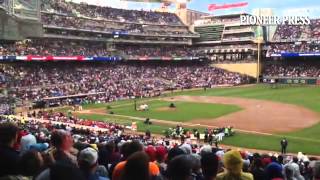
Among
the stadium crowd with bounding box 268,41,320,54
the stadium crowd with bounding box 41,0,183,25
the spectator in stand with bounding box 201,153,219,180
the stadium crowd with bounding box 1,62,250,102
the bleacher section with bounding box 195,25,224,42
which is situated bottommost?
the stadium crowd with bounding box 1,62,250,102

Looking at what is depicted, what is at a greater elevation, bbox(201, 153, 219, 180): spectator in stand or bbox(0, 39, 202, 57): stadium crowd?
bbox(0, 39, 202, 57): stadium crowd

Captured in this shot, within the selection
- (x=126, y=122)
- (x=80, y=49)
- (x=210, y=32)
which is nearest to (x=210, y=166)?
(x=126, y=122)

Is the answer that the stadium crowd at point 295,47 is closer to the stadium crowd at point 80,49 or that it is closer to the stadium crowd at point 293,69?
the stadium crowd at point 293,69

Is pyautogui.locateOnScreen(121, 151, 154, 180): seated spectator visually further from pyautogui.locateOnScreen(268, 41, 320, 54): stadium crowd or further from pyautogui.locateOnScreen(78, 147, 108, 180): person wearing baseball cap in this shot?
pyautogui.locateOnScreen(268, 41, 320, 54): stadium crowd

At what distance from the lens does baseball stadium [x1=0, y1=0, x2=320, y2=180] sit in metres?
6.91

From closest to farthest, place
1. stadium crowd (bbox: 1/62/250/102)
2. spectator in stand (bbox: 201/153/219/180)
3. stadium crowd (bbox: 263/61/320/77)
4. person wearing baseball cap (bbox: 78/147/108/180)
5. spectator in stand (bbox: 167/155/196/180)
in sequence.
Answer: spectator in stand (bbox: 167/155/196/180)
person wearing baseball cap (bbox: 78/147/108/180)
spectator in stand (bbox: 201/153/219/180)
stadium crowd (bbox: 1/62/250/102)
stadium crowd (bbox: 263/61/320/77)

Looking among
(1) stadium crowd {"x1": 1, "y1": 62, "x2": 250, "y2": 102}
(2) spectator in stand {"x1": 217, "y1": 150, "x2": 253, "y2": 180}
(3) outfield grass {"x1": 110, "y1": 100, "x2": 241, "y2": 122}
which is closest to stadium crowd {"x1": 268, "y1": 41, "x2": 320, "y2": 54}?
(1) stadium crowd {"x1": 1, "y1": 62, "x2": 250, "y2": 102}

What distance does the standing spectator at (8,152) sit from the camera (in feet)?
18.9

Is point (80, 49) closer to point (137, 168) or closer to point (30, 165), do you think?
point (30, 165)

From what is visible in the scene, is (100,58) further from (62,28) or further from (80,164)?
(80,164)

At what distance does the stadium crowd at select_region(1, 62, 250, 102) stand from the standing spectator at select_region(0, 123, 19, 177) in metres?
57.3

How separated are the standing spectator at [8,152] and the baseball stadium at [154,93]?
0.01 metres

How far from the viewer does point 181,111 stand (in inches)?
2082

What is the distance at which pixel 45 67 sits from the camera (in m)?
77.4
